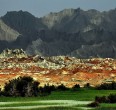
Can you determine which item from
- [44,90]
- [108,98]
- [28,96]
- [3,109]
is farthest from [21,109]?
[44,90]

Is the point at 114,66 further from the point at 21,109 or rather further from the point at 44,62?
the point at 21,109

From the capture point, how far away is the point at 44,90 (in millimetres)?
54062

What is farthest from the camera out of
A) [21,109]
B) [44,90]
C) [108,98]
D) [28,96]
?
[44,90]

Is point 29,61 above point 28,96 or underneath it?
above

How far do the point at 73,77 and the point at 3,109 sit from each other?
195ft

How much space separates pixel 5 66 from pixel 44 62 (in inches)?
515

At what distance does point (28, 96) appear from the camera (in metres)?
48.4

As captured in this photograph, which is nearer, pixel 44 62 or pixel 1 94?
pixel 1 94

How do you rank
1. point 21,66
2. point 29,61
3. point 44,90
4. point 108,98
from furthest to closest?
point 29,61 < point 21,66 < point 44,90 < point 108,98

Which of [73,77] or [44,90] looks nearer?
[44,90]

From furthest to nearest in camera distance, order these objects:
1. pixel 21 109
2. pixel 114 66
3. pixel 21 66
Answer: pixel 21 66, pixel 114 66, pixel 21 109

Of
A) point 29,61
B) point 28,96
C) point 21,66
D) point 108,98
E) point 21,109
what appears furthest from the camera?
point 29,61

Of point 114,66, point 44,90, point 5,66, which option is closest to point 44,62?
point 5,66

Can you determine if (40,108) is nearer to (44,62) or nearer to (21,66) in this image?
(21,66)
